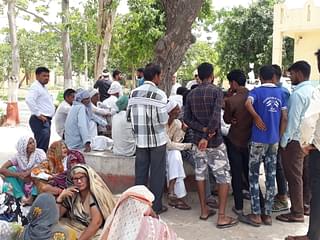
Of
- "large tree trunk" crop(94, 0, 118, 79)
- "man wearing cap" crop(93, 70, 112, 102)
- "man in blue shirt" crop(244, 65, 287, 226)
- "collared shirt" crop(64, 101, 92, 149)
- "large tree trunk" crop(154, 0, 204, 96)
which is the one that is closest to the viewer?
"man in blue shirt" crop(244, 65, 287, 226)

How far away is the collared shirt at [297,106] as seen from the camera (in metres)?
4.76

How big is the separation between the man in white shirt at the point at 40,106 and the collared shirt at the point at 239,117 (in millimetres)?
2829

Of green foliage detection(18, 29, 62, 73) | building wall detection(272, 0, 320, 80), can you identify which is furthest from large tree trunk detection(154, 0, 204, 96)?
green foliage detection(18, 29, 62, 73)

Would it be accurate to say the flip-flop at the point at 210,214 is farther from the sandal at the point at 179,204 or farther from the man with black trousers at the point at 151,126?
the man with black trousers at the point at 151,126

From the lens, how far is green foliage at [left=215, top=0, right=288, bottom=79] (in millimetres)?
26436

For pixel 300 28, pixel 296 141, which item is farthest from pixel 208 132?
pixel 300 28

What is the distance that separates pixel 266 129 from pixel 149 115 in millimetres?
1237

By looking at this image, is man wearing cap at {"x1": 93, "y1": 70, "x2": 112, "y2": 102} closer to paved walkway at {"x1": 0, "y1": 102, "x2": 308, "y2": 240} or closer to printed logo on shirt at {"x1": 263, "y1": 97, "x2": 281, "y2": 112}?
paved walkway at {"x1": 0, "y1": 102, "x2": 308, "y2": 240}

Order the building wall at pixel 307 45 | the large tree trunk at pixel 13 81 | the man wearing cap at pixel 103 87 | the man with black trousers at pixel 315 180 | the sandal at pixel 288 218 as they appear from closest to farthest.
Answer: the man with black trousers at pixel 315 180, the sandal at pixel 288 218, the man wearing cap at pixel 103 87, the large tree trunk at pixel 13 81, the building wall at pixel 307 45

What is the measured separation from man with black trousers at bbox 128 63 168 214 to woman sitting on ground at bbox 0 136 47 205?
1.13 meters

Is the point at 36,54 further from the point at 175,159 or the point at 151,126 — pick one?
the point at 151,126

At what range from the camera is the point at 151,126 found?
4.98 meters

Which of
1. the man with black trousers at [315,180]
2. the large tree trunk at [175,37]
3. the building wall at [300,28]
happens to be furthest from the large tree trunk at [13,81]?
the building wall at [300,28]

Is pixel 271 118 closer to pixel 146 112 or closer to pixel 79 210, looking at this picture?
pixel 146 112
